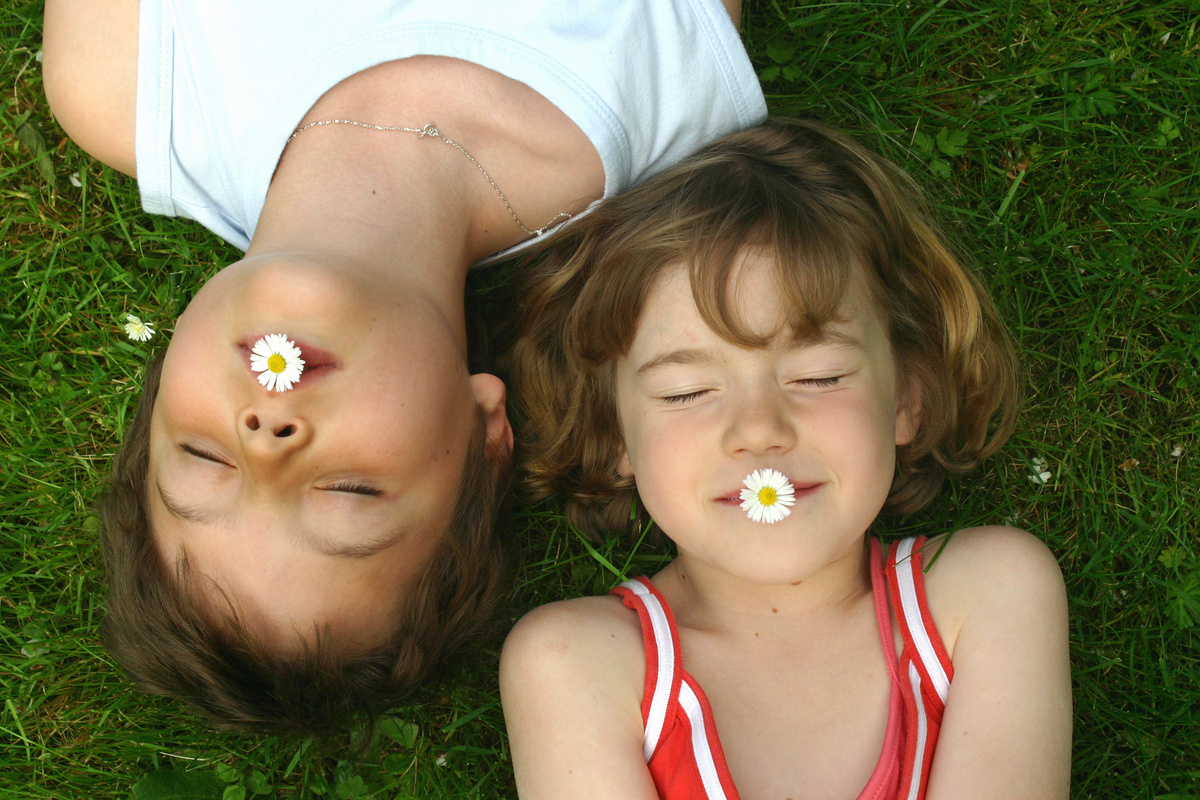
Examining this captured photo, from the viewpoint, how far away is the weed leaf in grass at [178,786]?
319 centimetres

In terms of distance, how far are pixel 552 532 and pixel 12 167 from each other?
2.41 meters

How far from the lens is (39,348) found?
353 cm

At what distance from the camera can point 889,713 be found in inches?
109

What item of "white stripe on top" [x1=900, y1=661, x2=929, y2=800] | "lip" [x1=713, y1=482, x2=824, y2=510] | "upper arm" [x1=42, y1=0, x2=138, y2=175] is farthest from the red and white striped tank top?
"upper arm" [x1=42, y1=0, x2=138, y2=175]

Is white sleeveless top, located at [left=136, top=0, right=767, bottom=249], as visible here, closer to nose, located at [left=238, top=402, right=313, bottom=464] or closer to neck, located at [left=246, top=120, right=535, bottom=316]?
neck, located at [left=246, top=120, right=535, bottom=316]

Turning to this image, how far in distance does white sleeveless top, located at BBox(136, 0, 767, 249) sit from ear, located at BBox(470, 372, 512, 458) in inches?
28.7

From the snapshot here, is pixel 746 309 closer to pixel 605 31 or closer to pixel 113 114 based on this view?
pixel 605 31

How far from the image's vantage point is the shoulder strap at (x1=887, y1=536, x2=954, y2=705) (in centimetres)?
278

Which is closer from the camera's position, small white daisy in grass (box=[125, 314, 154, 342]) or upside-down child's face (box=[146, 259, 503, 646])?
upside-down child's face (box=[146, 259, 503, 646])

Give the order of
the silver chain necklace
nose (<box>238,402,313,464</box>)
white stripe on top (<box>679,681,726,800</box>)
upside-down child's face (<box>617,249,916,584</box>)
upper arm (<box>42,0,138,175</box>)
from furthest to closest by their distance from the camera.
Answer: upper arm (<box>42,0,138,175</box>) → the silver chain necklace → white stripe on top (<box>679,681,726,800</box>) → upside-down child's face (<box>617,249,916,584</box>) → nose (<box>238,402,313,464</box>)

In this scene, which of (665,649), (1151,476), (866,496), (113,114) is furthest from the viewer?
(1151,476)

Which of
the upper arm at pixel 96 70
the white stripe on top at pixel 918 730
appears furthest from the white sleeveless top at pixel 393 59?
the white stripe on top at pixel 918 730

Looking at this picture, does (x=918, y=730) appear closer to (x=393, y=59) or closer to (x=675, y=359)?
(x=675, y=359)

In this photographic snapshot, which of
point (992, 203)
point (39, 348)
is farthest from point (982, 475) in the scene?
point (39, 348)
